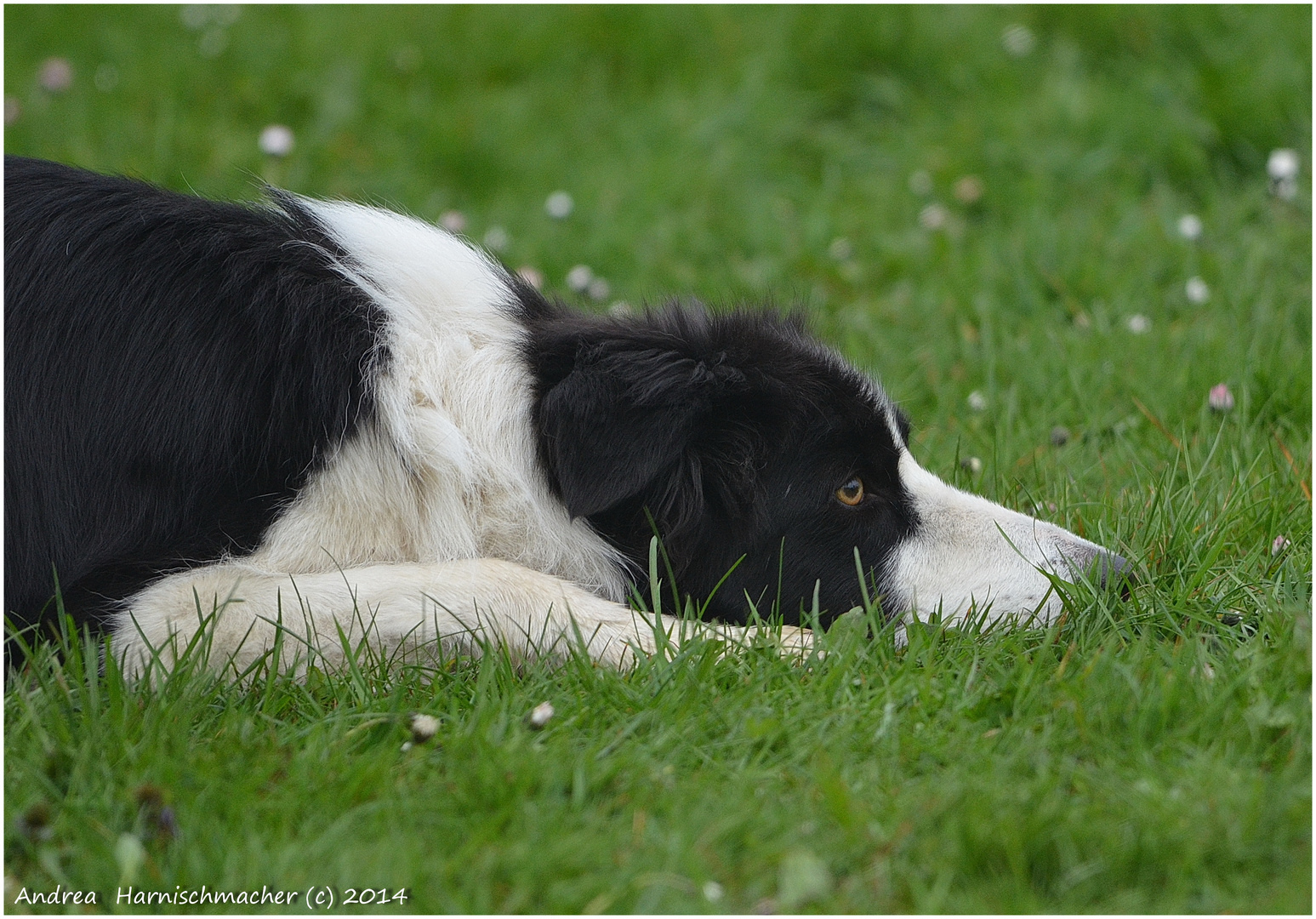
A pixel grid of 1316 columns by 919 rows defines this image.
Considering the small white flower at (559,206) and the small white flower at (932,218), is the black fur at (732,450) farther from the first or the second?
the small white flower at (932,218)

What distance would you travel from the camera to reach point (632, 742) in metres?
2.48

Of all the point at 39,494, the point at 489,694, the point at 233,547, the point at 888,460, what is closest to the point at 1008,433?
the point at 888,460

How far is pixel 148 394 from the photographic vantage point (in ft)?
9.63

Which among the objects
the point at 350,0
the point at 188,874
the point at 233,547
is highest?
the point at 350,0

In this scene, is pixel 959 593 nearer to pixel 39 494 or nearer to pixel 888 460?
pixel 888 460

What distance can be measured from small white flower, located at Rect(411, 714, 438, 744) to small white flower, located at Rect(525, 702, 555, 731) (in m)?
0.18

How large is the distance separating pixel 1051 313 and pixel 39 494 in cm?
391

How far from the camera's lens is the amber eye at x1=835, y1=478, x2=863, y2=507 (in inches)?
127

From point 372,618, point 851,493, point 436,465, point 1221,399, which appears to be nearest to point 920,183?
point 1221,399

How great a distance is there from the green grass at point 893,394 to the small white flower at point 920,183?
0.09 metres

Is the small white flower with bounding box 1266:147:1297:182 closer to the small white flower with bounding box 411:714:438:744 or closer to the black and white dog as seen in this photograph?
the black and white dog

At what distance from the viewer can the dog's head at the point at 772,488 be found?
299 centimetres

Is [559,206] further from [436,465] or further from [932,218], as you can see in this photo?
[436,465]

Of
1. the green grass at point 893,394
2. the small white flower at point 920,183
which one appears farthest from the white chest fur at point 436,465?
the small white flower at point 920,183
